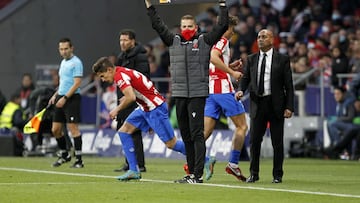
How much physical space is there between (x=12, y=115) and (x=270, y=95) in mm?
13946

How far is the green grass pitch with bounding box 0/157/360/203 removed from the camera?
1355 centimetres

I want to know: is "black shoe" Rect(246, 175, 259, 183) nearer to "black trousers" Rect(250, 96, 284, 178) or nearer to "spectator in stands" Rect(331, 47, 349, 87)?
"black trousers" Rect(250, 96, 284, 178)

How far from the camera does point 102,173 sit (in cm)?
1920

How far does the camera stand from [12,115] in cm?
2958

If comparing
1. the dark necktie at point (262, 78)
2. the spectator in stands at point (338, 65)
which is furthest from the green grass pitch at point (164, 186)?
the spectator in stands at point (338, 65)

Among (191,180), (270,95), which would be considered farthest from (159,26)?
(191,180)

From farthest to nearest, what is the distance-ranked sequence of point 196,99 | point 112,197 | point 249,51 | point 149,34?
point 149,34
point 249,51
point 196,99
point 112,197

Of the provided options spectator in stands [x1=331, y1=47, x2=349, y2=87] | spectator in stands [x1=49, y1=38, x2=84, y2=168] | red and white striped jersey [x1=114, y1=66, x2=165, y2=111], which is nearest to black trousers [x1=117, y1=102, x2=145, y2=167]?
spectator in stands [x1=49, y1=38, x2=84, y2=168]

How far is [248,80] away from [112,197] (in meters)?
4.21

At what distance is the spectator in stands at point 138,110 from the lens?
1636 cm

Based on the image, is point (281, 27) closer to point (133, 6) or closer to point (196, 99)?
point (133, 6)

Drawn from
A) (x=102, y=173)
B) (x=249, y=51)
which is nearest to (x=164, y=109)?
(x=102, y=173)

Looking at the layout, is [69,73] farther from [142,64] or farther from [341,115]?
[341,115]

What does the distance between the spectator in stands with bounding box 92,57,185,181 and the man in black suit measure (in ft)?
4.03
